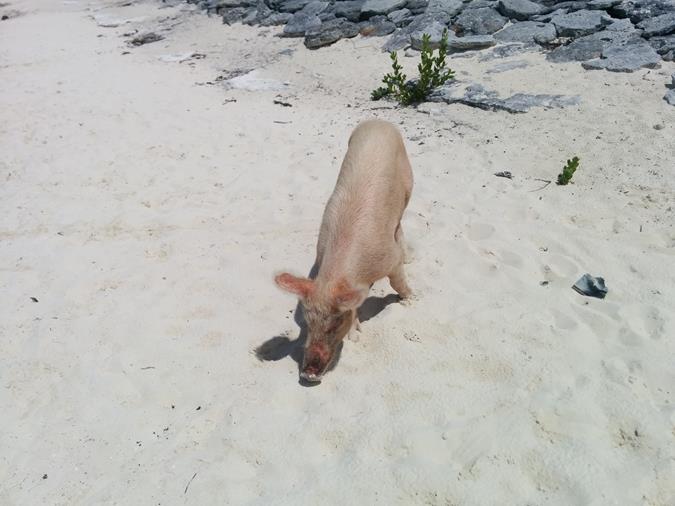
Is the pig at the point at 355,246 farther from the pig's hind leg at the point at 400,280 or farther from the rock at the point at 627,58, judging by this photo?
the rock at the point at 627,58

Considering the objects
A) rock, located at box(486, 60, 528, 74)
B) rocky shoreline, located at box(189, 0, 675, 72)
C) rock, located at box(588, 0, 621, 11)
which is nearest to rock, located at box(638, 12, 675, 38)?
rocky shoreline, located at box(189, 0, 675, 72)

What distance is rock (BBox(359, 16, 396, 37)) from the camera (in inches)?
450

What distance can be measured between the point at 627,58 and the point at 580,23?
1.56 m

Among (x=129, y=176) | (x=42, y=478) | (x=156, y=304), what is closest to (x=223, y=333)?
(x=156, y=304)

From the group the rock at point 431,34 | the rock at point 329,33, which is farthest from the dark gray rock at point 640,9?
the rock at point 329,33

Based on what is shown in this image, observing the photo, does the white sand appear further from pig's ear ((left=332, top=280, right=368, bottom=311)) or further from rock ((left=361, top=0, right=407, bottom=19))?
rock ((left=361, top=0, right=407, bottom=19))

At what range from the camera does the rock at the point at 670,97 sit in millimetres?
6871

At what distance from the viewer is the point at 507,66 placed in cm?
890

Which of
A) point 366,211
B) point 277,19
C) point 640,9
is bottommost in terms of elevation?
point 277,19

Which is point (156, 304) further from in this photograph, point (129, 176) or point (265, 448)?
point (129, 176)

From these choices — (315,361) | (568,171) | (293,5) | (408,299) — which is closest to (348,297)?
(315,361)

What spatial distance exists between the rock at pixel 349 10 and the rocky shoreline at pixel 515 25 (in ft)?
0.07

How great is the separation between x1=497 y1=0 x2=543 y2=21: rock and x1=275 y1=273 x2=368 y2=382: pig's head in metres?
8.72

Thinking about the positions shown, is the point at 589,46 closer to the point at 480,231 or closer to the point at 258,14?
the point at 480,231
